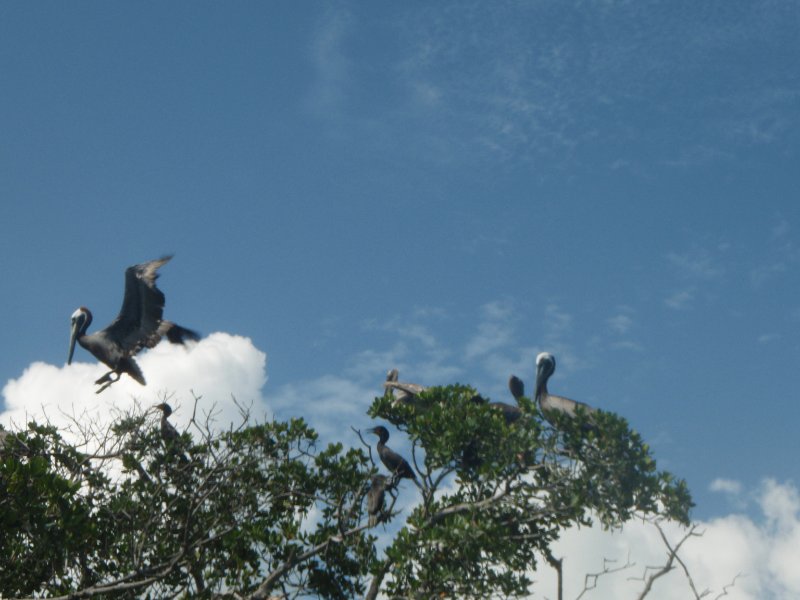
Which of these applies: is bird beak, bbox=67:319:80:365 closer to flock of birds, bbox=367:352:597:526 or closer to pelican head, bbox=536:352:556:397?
flock of birds, bbox=367:352:597:526

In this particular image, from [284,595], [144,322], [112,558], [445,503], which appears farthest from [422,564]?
[144,322]

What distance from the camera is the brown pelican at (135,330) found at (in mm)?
16953

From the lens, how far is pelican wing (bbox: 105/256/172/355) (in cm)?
1692

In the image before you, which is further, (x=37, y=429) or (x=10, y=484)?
(x=37, y=429)

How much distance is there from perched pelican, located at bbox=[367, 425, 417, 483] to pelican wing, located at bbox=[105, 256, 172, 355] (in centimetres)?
513

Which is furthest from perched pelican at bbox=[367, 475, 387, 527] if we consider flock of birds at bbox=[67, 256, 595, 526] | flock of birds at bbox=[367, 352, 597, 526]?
flock of birds at bbox=[67, 256, 595, 526]

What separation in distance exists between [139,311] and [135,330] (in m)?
0.36

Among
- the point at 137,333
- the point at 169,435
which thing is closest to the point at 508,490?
the point at 169,435

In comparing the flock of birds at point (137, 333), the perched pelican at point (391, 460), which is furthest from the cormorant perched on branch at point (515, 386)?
the perched pelican at point (391, 460)

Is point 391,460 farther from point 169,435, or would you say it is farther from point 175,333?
point 175,333

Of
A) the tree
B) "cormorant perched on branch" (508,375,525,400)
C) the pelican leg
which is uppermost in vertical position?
"cormorant perched on branch" (508,375,525,400)

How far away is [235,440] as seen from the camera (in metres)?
12.6

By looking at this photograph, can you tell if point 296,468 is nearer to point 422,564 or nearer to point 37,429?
point 422,564

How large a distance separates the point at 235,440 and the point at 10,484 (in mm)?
3332
